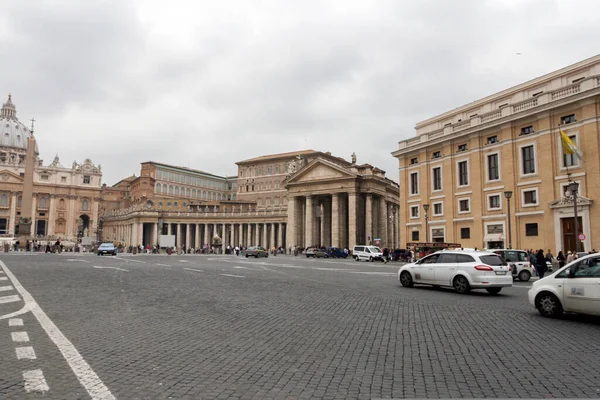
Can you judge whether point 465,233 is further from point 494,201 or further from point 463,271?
point 463,271

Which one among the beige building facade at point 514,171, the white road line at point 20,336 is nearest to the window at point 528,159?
the beige building facade at point 514,171

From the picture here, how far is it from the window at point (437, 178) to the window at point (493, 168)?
5.64 m

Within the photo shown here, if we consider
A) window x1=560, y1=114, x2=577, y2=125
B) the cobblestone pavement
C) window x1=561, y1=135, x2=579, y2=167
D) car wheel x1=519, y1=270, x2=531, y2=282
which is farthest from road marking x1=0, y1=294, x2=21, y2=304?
window x1=560, y1=114, x2=577, y2=125

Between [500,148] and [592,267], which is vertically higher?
[500,148]

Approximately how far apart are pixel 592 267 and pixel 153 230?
96.9 metres

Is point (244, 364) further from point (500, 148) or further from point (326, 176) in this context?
point (326, 176)

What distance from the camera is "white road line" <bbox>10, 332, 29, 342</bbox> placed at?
7195mm

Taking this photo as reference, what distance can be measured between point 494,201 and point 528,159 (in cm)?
463

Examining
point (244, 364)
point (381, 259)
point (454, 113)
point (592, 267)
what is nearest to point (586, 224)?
point (381, 259)

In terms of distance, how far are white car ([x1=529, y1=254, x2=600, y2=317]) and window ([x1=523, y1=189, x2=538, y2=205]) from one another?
29.1 metres

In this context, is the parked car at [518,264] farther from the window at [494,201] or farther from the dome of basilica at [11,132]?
the dome of basilica at [11,132]

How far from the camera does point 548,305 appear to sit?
10.3 m

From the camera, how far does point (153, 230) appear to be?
Answer: 97.8 m

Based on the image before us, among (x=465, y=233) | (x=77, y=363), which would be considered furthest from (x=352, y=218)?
(x=77, y=363)
